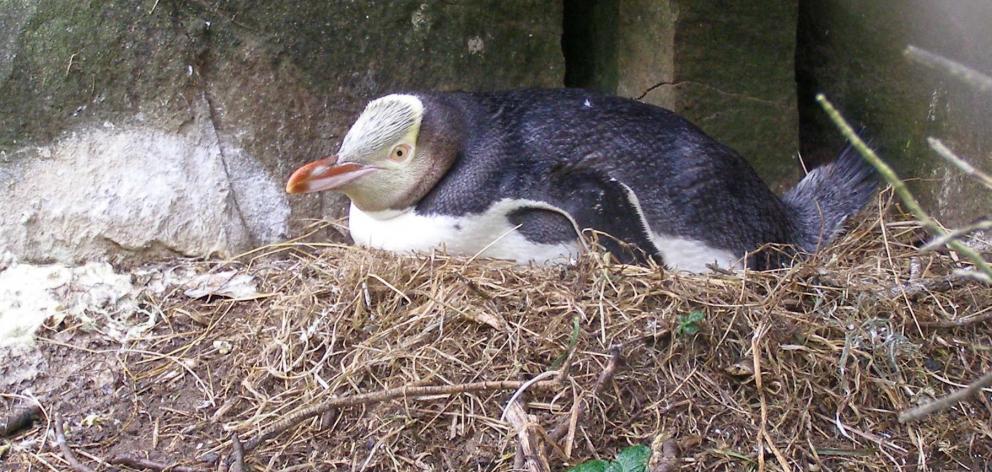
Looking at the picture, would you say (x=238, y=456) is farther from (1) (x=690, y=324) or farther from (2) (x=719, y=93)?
(2) (x=719, y=93)

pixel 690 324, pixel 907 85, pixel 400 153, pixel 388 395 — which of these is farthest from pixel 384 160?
pixel 907 85

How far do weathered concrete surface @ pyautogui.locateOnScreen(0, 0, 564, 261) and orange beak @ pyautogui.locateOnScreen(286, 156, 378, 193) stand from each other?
410 millimetres

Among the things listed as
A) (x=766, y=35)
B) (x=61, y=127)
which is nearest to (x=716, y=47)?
(x=766, y=35)

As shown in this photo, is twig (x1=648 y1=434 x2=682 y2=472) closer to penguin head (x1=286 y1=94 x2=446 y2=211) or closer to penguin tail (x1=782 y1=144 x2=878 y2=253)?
penguin head (x1=286 y1=94 x2=446 y2=211)

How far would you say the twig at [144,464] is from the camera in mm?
2156

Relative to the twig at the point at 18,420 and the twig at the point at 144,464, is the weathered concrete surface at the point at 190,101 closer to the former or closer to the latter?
the twig at the point at 18,420

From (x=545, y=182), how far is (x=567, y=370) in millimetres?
786

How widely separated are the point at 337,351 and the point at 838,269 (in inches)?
54.9

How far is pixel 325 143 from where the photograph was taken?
3.24 meters

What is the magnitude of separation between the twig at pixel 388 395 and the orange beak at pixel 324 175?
2.38ft

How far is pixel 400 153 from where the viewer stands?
292 centimetres

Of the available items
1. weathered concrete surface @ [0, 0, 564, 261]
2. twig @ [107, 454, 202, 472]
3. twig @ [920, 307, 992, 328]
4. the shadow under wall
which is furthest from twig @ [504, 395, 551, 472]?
the shadow under wall

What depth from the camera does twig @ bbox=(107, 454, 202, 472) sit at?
7.07ft

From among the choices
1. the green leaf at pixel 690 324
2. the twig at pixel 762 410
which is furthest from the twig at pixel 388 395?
the twig at pixel 762 410
